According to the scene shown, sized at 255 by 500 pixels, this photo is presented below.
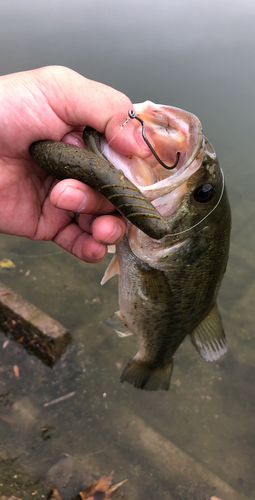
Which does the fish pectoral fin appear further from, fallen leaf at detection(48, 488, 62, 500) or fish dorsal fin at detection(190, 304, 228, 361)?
fallen leaf at detection(48, 488, 62, 500)

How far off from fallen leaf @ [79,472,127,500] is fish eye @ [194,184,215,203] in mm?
2661

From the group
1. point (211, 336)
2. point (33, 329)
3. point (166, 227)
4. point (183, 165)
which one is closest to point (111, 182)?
point (166, 227)

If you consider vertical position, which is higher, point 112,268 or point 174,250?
point 174,250

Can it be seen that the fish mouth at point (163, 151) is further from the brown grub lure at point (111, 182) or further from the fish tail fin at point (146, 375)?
the fish tail fin at point (146, 375)

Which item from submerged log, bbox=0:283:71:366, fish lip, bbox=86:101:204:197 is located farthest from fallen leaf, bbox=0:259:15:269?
fish lip, bbox=86:101:204:197

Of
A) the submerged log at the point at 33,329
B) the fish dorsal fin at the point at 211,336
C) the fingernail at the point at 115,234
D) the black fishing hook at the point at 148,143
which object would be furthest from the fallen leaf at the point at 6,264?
the black fishing hook at the point at 148,143

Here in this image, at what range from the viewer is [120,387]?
12.0ft

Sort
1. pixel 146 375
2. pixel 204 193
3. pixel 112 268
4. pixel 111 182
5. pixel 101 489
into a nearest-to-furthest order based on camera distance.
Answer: pixel 111 182 < pixel 204 193 < pixel 112 268 < pixel 146 375 < pixel 101 489

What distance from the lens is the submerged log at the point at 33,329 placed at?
350cm

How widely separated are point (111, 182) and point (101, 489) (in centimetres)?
282

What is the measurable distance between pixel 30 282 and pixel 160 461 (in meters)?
2.64

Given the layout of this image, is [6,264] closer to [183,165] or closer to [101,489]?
[101,489]

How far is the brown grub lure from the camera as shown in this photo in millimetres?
1341

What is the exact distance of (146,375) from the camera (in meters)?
2.61
